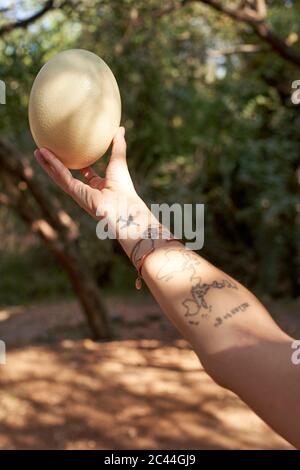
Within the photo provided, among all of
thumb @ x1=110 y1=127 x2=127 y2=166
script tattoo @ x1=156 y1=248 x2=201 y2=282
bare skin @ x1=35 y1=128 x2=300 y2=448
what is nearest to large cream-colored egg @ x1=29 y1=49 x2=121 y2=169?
thumb @ x1=110 y1=127 x2=127 y2=166

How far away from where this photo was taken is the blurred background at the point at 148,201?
3641 millimetres

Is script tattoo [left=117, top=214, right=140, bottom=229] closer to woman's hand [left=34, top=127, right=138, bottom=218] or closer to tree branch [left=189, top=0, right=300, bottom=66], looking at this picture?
woman's hand [left=34, top=127, right=138, bottom=218]

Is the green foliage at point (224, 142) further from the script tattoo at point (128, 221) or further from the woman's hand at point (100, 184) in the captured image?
the script tattoo at point (128, 221)

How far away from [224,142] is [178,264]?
22.9 ft

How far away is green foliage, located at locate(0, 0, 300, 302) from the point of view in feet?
23.4

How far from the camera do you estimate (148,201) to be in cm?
746

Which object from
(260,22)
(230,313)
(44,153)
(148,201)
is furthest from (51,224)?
(230,313)

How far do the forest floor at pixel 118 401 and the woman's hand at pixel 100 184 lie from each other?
81.9 inches

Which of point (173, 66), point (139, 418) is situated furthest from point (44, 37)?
point (139, 418)

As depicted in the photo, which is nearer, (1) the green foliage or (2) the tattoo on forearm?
(2) the tattoo on forearm

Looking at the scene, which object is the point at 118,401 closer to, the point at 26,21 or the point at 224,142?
the point at 26,21

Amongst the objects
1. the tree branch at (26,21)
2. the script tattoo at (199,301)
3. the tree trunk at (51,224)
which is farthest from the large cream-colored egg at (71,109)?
the tree trunk at (51,224)
